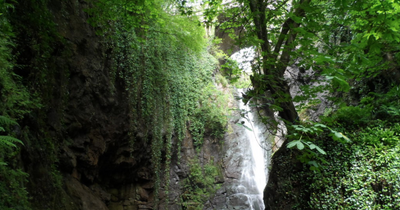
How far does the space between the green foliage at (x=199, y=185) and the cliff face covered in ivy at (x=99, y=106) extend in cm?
4

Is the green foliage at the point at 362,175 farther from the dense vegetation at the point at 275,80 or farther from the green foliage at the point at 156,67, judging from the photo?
the green foliage at the point at 156,67

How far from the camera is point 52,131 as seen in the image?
421 centimetres

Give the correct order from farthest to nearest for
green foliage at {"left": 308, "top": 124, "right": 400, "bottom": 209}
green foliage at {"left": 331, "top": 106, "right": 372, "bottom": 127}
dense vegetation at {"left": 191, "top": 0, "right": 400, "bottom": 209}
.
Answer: green foliage at {"left": 331, "top": 106, "right": 372, "bottom": 127} < green foliage at {"left": 308, "top": 124, "right": 400, "bottom": 209} < dense vegetation at {"left": 191, "top": 0, "right": 400, "bottom": 209}

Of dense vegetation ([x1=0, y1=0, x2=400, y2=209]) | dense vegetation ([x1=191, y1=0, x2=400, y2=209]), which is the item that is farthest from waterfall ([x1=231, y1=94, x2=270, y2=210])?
dense vegetation ([x1=191, y1=0, x2=400, y2=209])

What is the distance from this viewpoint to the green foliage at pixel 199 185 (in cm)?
956

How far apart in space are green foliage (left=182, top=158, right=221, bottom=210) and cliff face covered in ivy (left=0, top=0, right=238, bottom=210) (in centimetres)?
4

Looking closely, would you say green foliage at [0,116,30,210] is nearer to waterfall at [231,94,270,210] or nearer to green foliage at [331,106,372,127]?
green foliage at [331,106,372,127]

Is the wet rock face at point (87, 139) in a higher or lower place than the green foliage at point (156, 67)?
lower

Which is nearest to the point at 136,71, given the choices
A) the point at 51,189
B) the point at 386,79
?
the point at 51,189

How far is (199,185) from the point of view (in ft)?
33.9

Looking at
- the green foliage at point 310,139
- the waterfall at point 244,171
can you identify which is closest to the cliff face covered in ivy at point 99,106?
the waterfall at point 244,171

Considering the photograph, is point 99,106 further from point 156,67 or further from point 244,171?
point 244,171

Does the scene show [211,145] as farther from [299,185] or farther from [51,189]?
[51,189]

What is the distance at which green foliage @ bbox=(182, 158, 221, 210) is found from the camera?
31.4 feet
